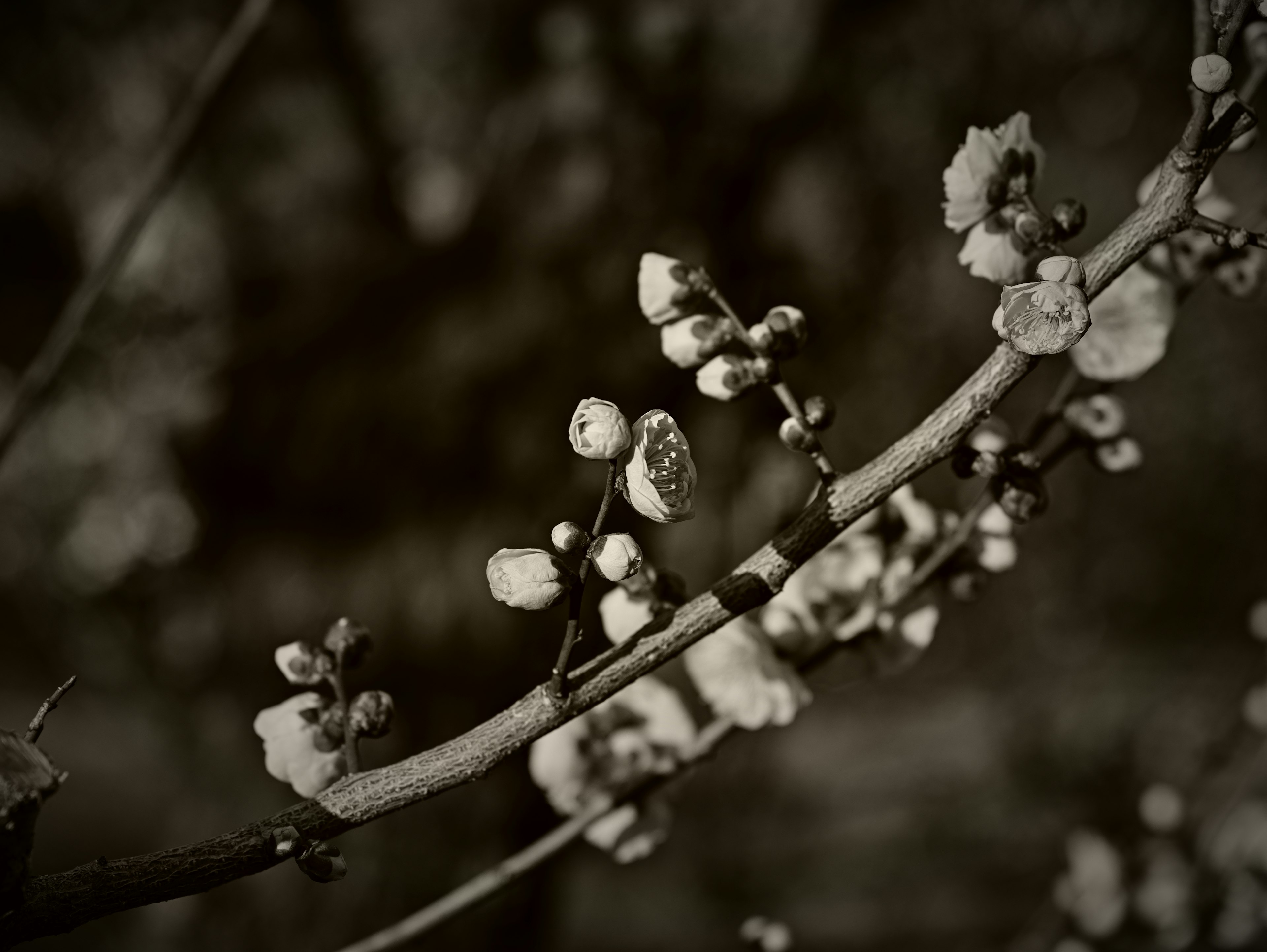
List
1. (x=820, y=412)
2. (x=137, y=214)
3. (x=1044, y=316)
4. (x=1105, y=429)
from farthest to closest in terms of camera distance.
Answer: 1. (x=137, y=214)
2. (x=1105, y=429)
3. (x=820, y=412)
4. (x=1044, y=316)

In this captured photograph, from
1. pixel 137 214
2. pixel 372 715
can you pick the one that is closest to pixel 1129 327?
pixel 372 715

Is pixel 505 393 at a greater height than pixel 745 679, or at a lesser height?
greater

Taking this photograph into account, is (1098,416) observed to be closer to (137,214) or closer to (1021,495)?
(1021,495)

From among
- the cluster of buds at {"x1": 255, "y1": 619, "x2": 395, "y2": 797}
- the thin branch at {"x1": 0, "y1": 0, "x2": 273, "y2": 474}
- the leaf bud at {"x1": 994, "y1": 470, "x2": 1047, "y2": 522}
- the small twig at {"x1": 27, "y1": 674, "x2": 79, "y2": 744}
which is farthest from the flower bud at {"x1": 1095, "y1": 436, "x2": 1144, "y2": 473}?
the thin branch at {"x1": 0, "y1": 0, "x2": 273, "y2": 474}

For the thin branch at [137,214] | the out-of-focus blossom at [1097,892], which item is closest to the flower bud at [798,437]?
the thin branch at [137,214]

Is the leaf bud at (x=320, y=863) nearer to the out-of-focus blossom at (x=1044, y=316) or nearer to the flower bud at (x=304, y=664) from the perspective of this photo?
the flower bud at (x=304, y=664)

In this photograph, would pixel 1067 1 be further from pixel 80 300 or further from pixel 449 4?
pixel 80 300

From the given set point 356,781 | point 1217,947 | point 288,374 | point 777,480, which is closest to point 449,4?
point 288,374
